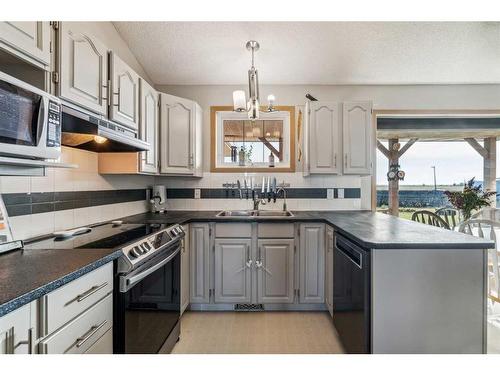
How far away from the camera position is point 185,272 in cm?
247

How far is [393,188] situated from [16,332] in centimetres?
431

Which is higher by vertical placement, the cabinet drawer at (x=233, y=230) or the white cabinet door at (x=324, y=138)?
the white cabinet door at (x=324, y=138)

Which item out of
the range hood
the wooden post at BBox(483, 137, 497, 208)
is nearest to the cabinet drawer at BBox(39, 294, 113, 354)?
the range hood

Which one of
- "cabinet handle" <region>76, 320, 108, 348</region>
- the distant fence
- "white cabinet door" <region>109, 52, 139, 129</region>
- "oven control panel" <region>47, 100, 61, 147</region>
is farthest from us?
the distant fence

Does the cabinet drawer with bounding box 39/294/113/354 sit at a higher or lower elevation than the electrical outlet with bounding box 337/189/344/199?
lower

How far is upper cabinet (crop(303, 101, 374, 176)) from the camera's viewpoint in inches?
111

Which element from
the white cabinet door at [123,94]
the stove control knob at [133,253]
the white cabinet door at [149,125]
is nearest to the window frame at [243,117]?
the white cabinet door at [149,125]

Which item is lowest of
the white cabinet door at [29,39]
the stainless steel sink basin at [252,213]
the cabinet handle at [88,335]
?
the cabinet handle at [88,335]

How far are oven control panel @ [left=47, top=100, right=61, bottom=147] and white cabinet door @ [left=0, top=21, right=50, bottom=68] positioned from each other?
199mm

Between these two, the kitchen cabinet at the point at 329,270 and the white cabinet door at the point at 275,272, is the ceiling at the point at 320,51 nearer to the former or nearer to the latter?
the kitchen cabinet at the point at 329,270

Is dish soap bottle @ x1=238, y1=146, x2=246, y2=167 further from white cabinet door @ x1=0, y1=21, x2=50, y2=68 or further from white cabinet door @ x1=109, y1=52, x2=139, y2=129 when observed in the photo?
white cabinet door @ x1=0, y1=21, x2=50, y2=68

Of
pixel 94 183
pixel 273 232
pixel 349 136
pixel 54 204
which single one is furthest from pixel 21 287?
pixel 349 136

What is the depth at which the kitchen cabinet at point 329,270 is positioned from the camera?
92.7 inches

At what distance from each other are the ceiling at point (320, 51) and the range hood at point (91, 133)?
101 cm
